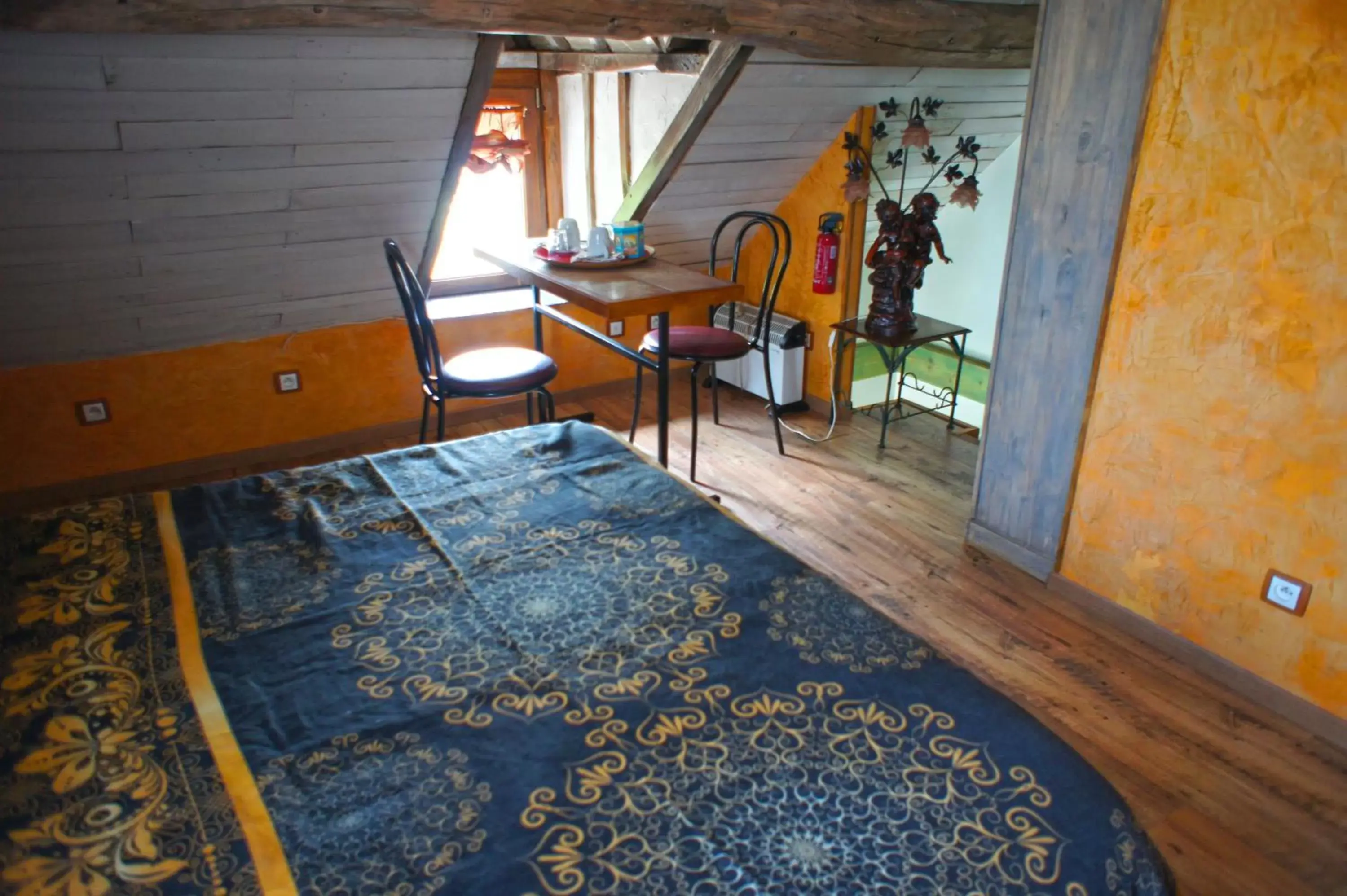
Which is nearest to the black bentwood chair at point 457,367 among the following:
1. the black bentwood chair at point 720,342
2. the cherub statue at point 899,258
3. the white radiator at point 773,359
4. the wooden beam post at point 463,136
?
the wooden beam post at point 463,136

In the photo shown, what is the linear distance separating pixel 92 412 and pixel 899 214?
3.29 meters

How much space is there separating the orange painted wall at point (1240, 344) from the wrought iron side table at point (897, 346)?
48.5 inches

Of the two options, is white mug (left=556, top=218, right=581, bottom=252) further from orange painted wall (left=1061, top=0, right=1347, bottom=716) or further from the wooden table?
orange painted wall (left=1061, top=0, right=1347, bottom=716)

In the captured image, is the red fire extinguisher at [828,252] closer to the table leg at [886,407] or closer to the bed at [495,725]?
the table leg at [886,407]

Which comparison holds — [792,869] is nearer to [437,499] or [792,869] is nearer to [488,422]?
[437,499]

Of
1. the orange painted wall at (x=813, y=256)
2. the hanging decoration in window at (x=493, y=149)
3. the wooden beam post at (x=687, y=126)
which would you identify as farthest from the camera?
the orange painted wall at (x=813, y=256)

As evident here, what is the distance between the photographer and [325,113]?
259 cm

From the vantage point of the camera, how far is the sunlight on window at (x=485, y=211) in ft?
12.6

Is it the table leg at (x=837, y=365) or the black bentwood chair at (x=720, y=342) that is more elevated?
the black bentwood chair at (x=720, y=342)

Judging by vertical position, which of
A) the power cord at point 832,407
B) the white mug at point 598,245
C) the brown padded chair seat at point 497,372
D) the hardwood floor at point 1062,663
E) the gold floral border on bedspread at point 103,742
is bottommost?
the hardwood floor at point 1062,663

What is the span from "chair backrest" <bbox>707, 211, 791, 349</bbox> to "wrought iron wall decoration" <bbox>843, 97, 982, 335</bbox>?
386mm

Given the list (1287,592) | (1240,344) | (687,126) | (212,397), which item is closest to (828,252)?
(687,126)

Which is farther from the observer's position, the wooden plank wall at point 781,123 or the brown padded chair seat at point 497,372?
the wooden plank wall at point 781,123

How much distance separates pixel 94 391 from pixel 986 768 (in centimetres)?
343
